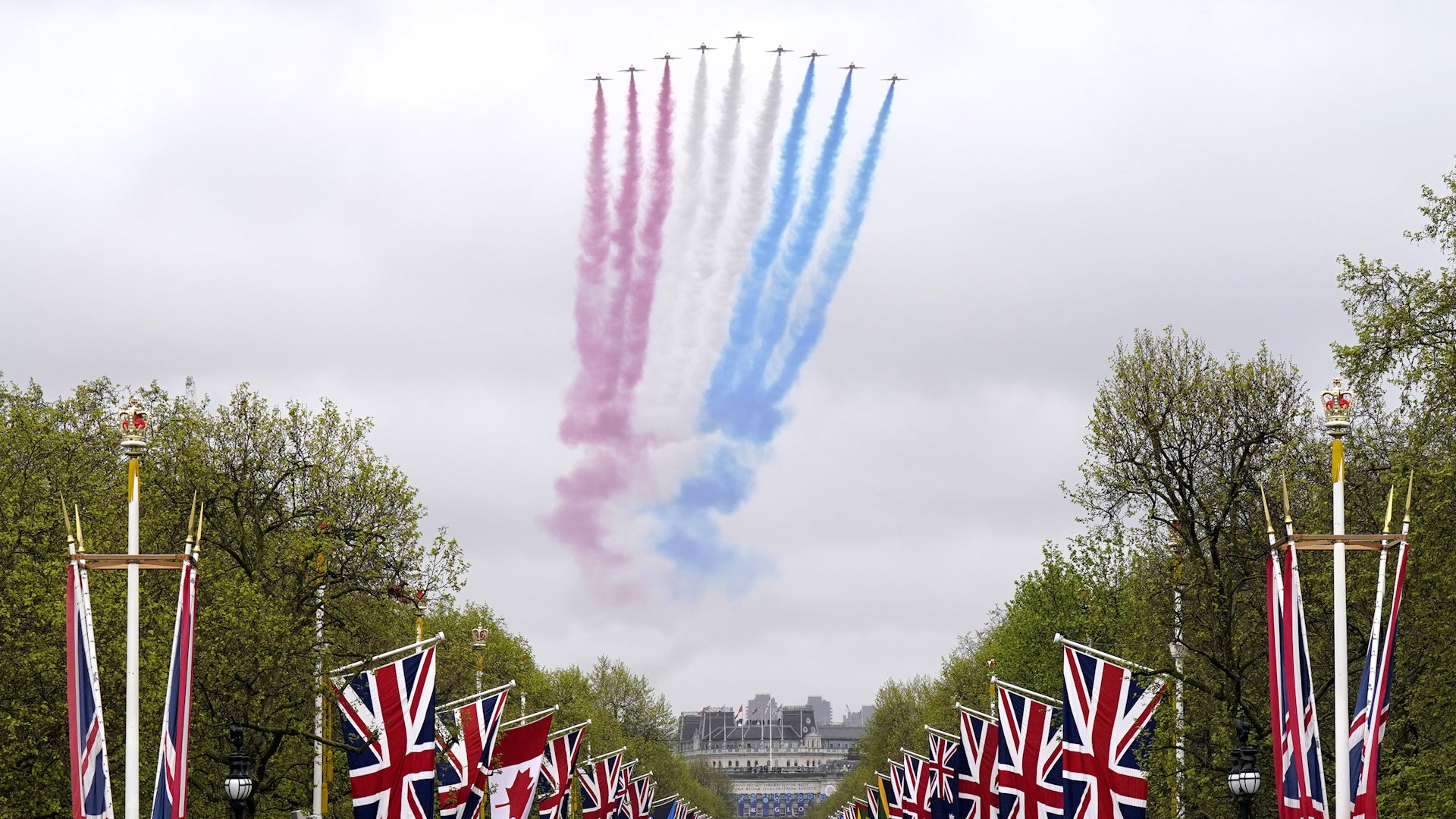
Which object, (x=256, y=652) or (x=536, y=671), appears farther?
(x=536, y=671)

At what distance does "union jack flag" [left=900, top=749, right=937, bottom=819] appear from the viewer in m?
68.3

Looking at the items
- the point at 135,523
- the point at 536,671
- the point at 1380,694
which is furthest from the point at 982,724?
the point at 536,671

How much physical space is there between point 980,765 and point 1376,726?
28369mm

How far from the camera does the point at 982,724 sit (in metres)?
51.2

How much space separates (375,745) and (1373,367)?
75.3 feet

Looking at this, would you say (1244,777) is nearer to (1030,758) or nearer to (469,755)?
(1030,758)

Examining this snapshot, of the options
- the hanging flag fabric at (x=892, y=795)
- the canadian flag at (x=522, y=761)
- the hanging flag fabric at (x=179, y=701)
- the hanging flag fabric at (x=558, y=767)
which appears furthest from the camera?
the hanging flag fabric at (x=892, y=795)

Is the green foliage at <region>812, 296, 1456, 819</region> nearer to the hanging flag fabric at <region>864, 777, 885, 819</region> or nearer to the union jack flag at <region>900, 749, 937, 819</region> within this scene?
the union jack flag at <region>900, 749, 937, 819</region>

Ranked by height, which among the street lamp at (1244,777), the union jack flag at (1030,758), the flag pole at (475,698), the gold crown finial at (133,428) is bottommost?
the street lamp at (1244,777)

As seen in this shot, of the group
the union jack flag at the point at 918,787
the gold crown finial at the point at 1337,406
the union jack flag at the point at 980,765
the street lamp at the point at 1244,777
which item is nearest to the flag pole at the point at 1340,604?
the gold crown finial at the point at 1337,406

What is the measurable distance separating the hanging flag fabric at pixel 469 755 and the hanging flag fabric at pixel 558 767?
8.57 meters

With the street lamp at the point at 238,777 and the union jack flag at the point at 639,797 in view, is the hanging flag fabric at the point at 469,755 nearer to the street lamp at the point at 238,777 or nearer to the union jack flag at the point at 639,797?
the street lamp at the point at 238,777

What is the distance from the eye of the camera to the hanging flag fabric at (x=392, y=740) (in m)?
34.5

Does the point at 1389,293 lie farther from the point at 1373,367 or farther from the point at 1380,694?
the point at 1380,694
